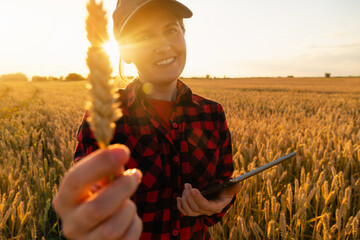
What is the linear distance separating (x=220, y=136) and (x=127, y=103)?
0.69 metres

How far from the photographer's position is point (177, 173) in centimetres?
130

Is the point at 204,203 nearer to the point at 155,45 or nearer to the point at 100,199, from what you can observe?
the point at 100,199

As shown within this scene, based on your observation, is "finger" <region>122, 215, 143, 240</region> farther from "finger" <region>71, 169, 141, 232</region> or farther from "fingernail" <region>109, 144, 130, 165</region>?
"fingernail" <region>109, 144, 130, 165</region>

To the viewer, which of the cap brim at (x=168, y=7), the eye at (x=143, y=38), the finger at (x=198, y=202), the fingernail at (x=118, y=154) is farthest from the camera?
the eye at (x=143, y=38)

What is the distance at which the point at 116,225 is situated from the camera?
0.44 metres

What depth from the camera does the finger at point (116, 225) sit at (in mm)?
445

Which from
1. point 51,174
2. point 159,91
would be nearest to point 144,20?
point 159,91

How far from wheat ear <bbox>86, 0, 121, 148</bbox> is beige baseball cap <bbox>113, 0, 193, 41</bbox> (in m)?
1.04

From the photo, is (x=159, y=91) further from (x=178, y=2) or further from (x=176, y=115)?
(x=178, y=2)

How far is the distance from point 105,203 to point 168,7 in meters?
1.16

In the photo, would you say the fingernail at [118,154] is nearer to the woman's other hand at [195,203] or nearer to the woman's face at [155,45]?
the woman's other hand at [195,203]

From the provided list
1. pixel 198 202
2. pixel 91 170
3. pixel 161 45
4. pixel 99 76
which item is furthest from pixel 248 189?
pixel 99 76

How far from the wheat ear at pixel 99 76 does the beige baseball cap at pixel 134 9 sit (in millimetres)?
1044

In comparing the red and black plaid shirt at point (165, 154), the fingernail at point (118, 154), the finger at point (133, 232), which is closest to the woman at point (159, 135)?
the red and black plaid shirt at point (165, 154)
